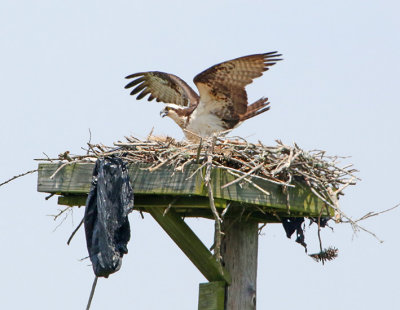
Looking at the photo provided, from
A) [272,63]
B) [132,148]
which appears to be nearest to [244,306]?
[132,148]

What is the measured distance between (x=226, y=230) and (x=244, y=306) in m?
0.54

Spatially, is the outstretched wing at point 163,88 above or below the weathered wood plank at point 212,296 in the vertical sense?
above

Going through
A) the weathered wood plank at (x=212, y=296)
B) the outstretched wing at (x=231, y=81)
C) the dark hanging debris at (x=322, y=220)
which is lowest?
the weathered wood plank at (x=212, y=296)

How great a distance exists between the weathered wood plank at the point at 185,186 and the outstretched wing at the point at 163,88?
8.34 ft

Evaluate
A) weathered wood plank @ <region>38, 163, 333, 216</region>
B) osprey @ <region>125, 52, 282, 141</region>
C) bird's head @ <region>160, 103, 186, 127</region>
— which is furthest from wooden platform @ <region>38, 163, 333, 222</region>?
bird's head @ <region>160, 103, 186, 127</region>

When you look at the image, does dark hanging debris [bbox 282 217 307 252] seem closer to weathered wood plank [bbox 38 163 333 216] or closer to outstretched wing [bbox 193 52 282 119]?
weathered wood plank [bbox 38 163 333 216]

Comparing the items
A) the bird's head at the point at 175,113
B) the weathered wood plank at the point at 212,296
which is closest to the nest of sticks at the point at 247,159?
the weathered wood plank at the point at 212,296

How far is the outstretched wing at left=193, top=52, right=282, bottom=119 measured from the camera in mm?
6617

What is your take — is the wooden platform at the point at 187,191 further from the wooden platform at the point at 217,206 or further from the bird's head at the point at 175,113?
the bird's head at the point at 175,113

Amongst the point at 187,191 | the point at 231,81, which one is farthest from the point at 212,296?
the point at 231,81

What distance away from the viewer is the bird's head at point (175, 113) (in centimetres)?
746

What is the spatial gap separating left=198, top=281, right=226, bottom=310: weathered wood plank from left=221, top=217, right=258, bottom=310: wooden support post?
46 mm

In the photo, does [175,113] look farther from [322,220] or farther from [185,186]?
[185,186]

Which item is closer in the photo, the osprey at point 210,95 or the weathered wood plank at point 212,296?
the weathered wood plank at point 212,296
